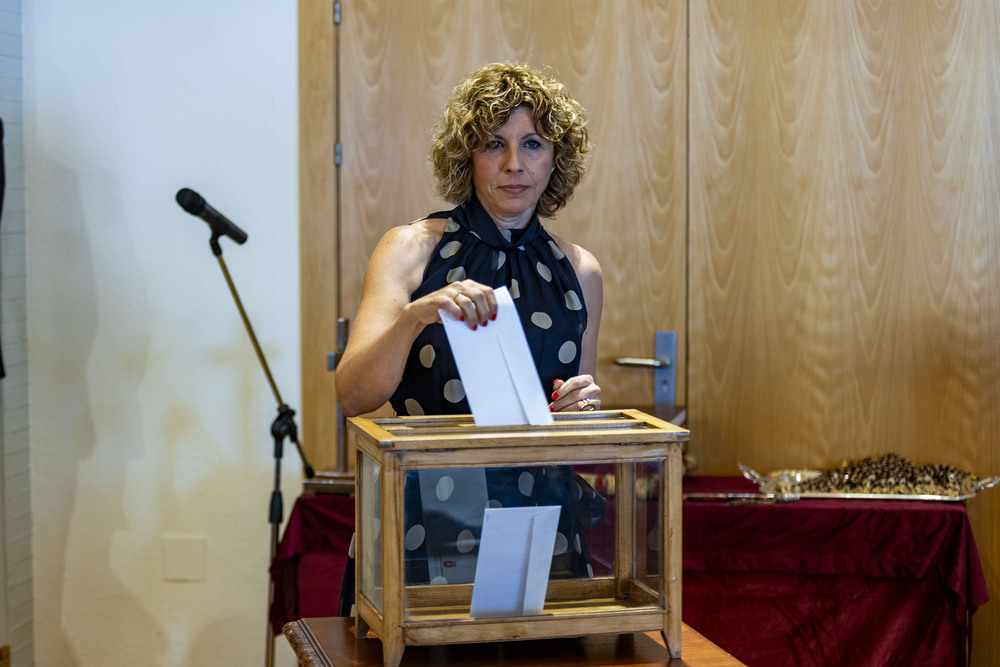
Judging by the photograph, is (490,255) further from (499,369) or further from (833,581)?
(833,581)

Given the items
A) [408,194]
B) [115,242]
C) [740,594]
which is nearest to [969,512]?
[740,594]

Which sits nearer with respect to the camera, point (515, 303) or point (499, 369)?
point (499, 369)

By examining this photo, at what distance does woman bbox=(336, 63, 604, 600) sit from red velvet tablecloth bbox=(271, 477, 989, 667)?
1.29 m

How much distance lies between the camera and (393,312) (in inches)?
57.0

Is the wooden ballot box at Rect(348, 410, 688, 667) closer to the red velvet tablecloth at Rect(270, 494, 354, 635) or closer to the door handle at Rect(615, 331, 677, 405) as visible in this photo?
the red velvet tablecloth at Rect(270, 494, 354, 635)

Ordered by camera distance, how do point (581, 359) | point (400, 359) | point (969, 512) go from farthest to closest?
point (969, 512) → point (581, 359) → point (400, 359)

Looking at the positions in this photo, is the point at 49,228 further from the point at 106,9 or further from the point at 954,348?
the point at 954,348

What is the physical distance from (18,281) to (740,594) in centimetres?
234

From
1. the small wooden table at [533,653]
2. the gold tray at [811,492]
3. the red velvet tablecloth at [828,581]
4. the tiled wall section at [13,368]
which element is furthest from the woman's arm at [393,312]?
the tiled wall section at [13,368]

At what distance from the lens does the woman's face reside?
1.56 metres

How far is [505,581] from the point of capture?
1114 mm

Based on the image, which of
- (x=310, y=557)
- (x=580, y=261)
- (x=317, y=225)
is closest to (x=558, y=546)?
(x=580, y=261)

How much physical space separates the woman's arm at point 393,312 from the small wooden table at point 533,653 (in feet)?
1.07

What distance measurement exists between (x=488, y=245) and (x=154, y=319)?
1.98 m
